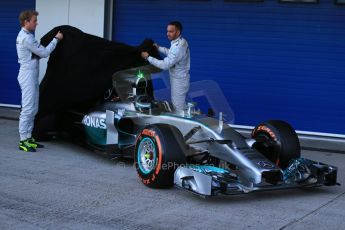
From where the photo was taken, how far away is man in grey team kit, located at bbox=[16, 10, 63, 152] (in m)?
8.73

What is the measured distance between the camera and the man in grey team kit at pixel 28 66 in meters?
8.73

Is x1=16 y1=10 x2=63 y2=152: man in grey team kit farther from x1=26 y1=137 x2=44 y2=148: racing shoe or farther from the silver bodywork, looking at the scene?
the silver bodywork

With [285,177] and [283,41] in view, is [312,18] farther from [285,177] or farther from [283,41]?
[285,177]

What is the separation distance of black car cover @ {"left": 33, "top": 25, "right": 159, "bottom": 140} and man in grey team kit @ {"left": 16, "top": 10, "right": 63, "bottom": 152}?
0.67 ft

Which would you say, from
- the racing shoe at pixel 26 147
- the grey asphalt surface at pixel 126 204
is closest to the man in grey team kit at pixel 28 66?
the racing shoe at pixel 26 147

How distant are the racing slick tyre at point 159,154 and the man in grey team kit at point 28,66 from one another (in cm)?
234

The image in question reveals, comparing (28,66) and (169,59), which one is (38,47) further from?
(169,59)

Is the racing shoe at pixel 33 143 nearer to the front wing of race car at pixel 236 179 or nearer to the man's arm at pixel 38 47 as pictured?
the man's arm at pixel 38 47

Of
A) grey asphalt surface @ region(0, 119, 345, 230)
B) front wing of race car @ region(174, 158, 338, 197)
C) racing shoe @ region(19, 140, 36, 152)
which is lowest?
racing shoe @ region(19, 140, 36, 152)

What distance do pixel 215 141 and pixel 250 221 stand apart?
4.42 ft

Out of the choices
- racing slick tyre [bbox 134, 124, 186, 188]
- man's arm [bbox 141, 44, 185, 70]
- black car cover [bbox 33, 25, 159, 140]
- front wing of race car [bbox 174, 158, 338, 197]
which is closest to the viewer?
front wing of race car [bbox 174, 158, 338, 197]

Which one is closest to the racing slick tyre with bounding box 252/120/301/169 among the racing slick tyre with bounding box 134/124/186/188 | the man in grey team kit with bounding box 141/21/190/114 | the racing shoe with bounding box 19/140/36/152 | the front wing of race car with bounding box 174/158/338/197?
the front wing of race car with bounding box 174/158/338/197

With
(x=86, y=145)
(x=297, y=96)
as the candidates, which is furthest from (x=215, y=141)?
(x=297, y=96)

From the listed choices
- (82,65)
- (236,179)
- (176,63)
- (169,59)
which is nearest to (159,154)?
(236,179)
